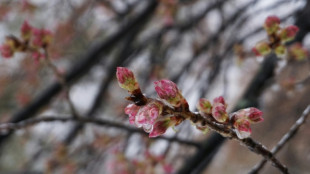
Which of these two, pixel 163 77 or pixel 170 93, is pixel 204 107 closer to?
pixel 170 93

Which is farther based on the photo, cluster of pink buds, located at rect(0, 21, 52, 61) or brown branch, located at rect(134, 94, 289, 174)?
cluster of pink buds, located at rect(0, 21, 52, 61)

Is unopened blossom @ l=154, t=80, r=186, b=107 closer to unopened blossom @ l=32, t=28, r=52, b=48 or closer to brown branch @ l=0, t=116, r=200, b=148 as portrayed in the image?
brown branch @ l=0, t=116, r=200, b=148

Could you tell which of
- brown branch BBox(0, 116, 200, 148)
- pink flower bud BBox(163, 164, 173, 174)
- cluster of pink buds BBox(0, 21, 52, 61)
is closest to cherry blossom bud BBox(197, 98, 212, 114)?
brown branch BBox(0, 116, 200, 148)

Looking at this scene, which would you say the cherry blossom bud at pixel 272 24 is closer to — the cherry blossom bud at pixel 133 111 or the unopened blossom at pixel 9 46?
the cherry blossom bud at pixel 133 111

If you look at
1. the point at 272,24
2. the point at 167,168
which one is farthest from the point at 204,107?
the point at 167,168

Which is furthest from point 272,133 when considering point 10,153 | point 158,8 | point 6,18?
point 10,153

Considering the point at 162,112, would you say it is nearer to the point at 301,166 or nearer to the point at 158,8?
the point at 301,166
